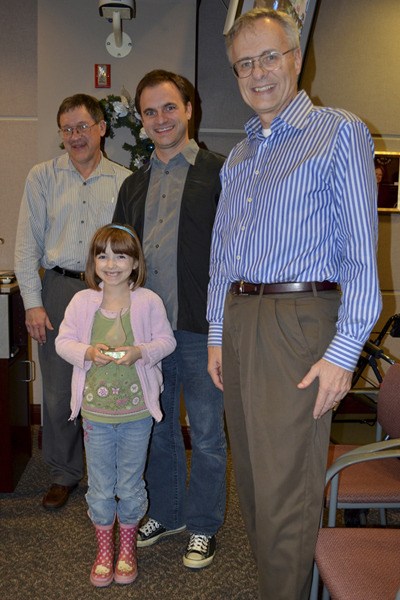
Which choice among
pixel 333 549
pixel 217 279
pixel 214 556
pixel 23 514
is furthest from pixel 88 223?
pixel 333 549

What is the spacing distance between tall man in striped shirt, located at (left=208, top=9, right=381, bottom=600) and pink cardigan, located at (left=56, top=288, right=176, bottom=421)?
551 mm

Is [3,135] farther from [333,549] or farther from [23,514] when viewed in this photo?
[333,549]

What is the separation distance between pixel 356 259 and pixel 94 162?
65.4 inches

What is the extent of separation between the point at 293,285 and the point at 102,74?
237 centimetres

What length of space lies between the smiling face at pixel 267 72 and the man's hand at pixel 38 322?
58.6 inches

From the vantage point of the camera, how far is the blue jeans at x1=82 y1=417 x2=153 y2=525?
206cm

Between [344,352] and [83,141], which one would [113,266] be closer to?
[83,141]

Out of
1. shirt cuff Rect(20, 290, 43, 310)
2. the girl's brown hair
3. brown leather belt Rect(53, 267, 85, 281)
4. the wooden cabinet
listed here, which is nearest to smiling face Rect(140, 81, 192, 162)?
the girl's brown hair

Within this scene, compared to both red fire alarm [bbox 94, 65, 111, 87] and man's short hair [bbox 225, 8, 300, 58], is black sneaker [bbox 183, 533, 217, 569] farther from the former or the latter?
red fire alarm [bbox 94, 65, 111, 87]

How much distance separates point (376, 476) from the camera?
192 centimetres

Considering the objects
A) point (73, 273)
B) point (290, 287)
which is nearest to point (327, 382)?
point (290, 287)

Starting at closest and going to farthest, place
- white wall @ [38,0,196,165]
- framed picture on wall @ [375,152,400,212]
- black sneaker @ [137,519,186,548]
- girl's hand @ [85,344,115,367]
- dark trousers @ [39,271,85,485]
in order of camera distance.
Answer: girl's hand @ [85,344,115,367] < black sneaker @ [137,519,186,548] < dark trousers @ [39,271,85,485] < white wall @ [38,0,196,165] < framed picture on wall @ [375,152,400,212]

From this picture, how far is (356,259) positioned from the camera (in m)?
1.36

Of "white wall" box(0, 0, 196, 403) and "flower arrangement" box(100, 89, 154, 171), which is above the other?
"white wall" box(0, 0, 196, 403)
